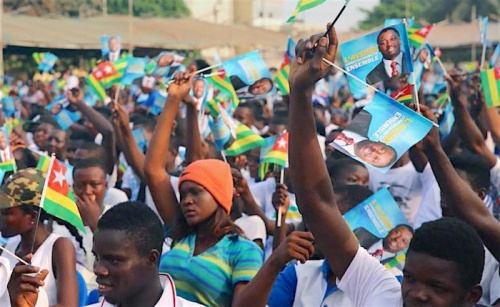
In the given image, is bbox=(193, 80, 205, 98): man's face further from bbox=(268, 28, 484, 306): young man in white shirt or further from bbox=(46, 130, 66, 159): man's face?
bbox=(268, 28, 484, 306): young man in white shirt

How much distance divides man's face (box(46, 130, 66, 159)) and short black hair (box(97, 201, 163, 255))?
5.96 meters

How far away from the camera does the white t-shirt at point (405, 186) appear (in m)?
7.17

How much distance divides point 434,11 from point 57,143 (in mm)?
51137

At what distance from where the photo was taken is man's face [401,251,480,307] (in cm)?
307

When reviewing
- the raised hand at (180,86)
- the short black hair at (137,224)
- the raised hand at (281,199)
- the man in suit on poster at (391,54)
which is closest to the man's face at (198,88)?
the raised hand at (180,86)

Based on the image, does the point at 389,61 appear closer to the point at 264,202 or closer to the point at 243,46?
the point at 264,202

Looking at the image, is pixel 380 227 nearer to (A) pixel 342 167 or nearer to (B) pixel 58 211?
(B) pixel 58 211

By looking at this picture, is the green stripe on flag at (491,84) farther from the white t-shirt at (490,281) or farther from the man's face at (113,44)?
the man's face at (113,44)

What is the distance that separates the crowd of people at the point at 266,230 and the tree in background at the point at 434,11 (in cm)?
4760

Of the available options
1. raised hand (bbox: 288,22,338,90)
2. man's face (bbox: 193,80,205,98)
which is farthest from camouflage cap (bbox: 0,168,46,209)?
man's face (bbox: 193,80,205,98)

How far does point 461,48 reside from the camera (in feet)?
94.8

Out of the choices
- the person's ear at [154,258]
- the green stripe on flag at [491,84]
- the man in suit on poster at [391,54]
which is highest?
the man in suit on poster at [391,54]

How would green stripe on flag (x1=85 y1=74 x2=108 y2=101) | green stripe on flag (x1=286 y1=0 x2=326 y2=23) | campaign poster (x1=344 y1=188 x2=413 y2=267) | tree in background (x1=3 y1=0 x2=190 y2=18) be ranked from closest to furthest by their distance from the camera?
green stripe on flag (x1=286 y1=0 x2=326 y2=23), campaign poster (x1=344 y1=188 x2=413 y2=267), green stripe on flag (x1=85 y1=74 x2=108 y2=101), tree in background (x1=3 y1=0 x2=190 y2=18)

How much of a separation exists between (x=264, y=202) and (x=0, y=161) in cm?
180
